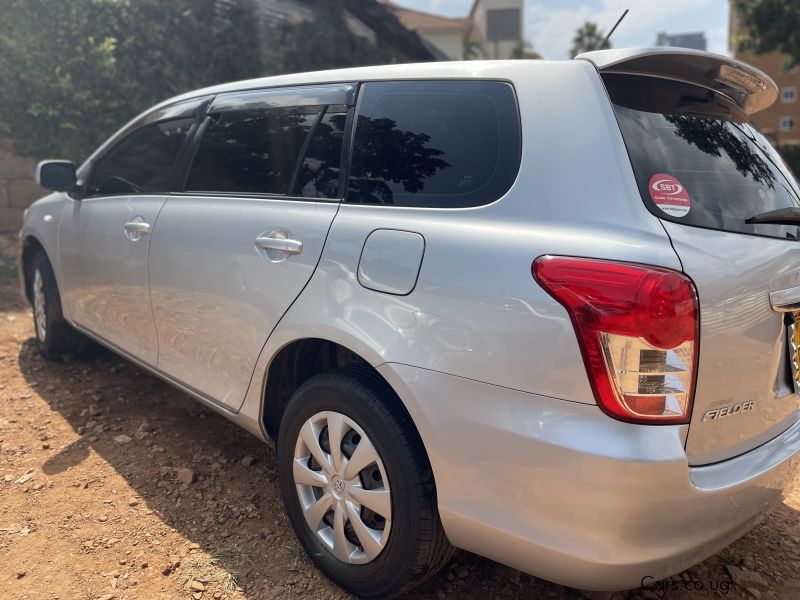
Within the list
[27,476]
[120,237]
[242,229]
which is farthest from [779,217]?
[27,476]

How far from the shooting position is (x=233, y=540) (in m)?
2.57

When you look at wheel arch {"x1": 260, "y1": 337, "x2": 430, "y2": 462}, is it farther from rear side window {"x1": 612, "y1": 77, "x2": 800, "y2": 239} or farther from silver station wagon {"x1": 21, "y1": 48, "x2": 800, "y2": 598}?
rear side window {"x1": 612, "y1": 77, "x2": 800, "y2": 239}

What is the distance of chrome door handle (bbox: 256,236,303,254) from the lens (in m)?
2.28

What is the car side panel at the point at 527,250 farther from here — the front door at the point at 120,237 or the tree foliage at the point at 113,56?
the tree foliage at the point at 113,56

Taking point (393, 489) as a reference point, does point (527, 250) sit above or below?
above

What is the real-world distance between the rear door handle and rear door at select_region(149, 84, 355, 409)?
4.60 feet

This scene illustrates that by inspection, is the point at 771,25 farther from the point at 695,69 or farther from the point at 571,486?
the point at 571,486

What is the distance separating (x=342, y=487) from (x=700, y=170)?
1492 mm

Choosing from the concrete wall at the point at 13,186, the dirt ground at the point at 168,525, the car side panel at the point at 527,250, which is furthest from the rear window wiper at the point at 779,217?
the concrete wall at the point at 13,186

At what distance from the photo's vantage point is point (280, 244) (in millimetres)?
2340

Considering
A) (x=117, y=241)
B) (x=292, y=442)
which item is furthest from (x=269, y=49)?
(x=292, y=442)

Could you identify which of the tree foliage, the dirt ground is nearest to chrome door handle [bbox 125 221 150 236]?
the dirt ground

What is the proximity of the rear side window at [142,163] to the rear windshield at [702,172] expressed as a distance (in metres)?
2.24

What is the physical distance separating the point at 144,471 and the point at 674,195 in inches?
103
